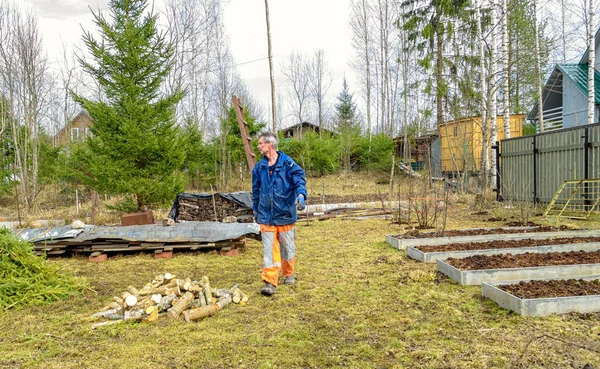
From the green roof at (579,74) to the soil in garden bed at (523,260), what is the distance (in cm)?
1530

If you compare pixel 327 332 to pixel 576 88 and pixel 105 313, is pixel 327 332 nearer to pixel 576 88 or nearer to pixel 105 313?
pixel 105 313

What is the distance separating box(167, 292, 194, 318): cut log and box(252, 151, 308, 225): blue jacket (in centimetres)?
115

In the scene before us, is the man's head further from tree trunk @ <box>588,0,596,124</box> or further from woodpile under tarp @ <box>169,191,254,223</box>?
tree trunk @ <box>588,0,596,124</box>

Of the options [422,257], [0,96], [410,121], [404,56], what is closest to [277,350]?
[422,257]

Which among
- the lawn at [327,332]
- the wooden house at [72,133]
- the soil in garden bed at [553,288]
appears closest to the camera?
the lawn at [327,332]

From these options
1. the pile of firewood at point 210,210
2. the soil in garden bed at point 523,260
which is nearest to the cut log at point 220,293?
the soil in garden bed at point 523,260

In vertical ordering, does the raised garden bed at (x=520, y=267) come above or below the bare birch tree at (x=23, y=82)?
below

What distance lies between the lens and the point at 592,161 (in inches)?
387

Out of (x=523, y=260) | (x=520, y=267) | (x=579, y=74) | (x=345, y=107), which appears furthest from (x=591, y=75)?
(x=345, y=107)

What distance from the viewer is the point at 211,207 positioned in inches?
412

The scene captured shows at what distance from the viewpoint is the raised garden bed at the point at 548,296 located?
339 cm

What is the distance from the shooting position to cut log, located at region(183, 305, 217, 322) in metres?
3.80

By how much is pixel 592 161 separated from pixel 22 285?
38.1ft

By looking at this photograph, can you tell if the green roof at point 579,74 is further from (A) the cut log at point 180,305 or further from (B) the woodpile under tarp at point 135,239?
(A) the cut log at point 180,305
